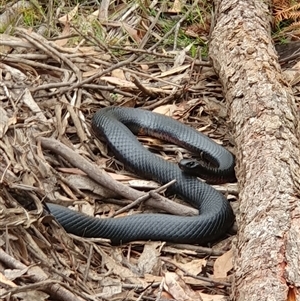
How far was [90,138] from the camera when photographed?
17.2ft

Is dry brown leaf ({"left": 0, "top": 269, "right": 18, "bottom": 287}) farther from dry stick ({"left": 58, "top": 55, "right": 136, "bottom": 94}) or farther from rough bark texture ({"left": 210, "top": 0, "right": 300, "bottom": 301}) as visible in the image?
dry stick ({"left": 58, "top": 55, "right": 136, "bottom": 94})

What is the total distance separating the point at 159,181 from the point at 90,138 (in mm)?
619

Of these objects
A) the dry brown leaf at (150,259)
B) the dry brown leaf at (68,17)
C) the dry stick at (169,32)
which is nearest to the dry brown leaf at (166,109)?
the dry stick at (169,32)

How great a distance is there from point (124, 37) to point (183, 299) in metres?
3.22

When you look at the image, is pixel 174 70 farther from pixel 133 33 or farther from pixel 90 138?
pixel 90 138

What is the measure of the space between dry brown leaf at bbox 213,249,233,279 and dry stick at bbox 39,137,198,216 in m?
0.48

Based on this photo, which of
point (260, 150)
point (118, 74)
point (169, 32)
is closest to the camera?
point (260, 150)

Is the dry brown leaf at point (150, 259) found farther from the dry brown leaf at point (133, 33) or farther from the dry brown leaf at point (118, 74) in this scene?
the dry brown leaf at point (133, 33)

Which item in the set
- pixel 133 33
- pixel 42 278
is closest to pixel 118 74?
pixel 133 33

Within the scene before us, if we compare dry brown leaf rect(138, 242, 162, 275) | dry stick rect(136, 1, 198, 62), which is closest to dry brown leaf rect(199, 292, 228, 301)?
dry brown leaf rect(138, 242, 162, 275)

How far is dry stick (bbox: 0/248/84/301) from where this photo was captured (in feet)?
10.5

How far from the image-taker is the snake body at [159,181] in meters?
4.24

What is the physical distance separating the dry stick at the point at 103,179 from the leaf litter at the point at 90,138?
2.0 inches

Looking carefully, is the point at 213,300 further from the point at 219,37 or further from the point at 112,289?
the point at 219,37
